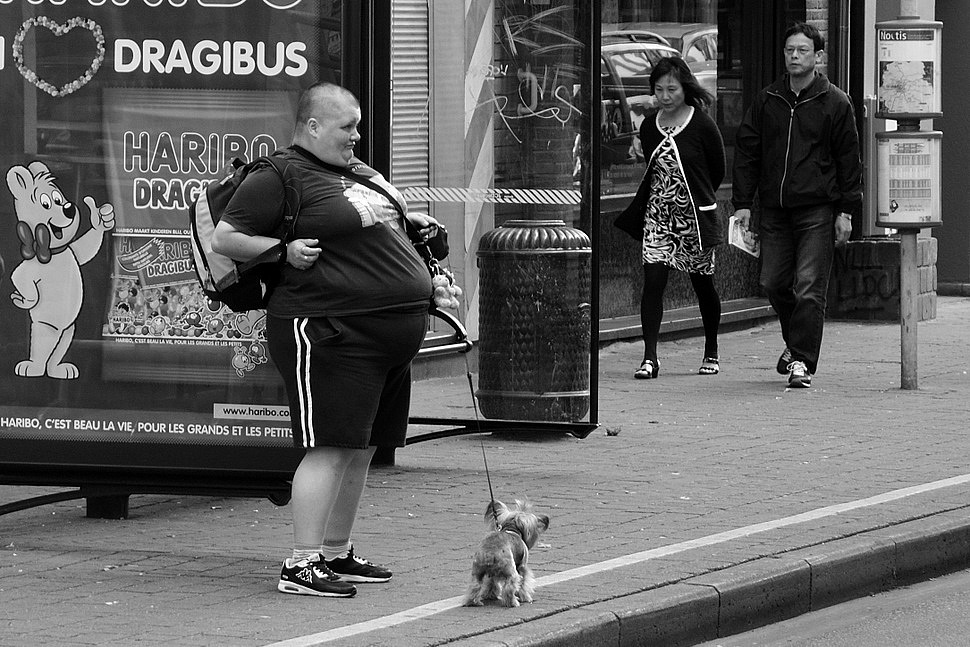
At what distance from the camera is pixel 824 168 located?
10.8 m

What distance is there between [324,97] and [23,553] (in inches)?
78.9

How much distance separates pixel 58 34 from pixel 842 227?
18.5 feet

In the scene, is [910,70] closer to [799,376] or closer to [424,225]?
[799,376]

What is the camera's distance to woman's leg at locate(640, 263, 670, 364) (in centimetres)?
1116

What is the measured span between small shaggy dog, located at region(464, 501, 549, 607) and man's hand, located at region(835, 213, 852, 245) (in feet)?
18.7

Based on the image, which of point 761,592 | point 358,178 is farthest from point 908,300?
point 358,178

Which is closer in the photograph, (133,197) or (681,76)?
(133,197)

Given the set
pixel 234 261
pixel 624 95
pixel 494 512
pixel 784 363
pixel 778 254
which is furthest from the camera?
pixel 624 95

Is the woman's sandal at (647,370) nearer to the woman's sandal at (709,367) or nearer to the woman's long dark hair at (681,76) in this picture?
the woman's sandal at (709,367)

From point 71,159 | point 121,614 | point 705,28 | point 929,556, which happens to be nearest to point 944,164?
point 705,28

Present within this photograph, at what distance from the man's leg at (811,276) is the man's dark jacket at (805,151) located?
4.3 inches

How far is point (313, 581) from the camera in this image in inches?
221

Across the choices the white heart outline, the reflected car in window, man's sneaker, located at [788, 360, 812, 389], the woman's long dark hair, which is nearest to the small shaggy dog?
the white heart outline

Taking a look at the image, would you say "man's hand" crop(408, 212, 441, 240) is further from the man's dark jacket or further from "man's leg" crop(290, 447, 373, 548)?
the man's dark jacket
